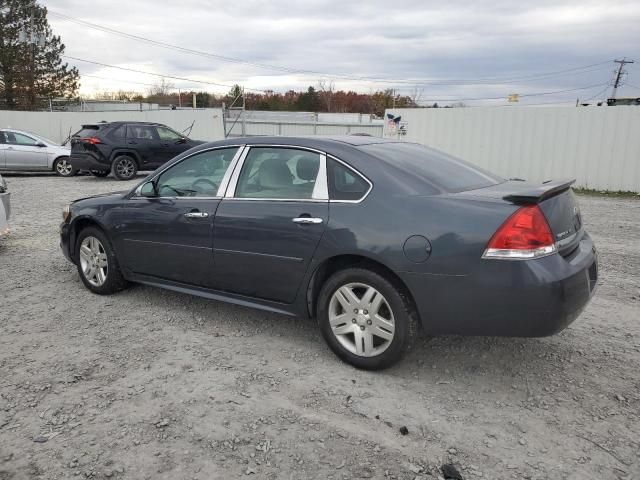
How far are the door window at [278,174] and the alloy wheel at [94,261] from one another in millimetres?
1802

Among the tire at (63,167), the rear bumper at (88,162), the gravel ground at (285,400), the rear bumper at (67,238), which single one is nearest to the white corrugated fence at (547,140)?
the rear bumper at (88,162)

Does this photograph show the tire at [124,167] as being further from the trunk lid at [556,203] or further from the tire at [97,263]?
the trunk lid at [556,203]

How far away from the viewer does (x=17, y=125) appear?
27562 millimetres

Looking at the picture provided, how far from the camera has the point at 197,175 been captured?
182 inches

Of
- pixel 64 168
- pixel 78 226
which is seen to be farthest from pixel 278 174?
pixel 64 168

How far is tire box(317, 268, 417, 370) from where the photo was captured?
137 inches

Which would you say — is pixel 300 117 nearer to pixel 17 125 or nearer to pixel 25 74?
pixel 17 125

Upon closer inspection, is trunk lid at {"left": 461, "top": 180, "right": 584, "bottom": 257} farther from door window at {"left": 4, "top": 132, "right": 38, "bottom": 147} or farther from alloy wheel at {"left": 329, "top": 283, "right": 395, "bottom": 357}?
door window at {"left": 4, "top": 132, "right": 38, "bottom": 147}

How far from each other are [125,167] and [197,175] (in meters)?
12.1

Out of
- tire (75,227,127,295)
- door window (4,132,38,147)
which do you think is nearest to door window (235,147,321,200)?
tire (75,227,127,295)

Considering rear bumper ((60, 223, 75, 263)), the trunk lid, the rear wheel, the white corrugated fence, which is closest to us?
the trunk lid

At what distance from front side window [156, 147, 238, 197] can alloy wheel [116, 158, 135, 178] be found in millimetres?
11623

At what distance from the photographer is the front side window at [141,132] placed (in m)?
15.8

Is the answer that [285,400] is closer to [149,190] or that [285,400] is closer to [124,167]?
[149,190]
